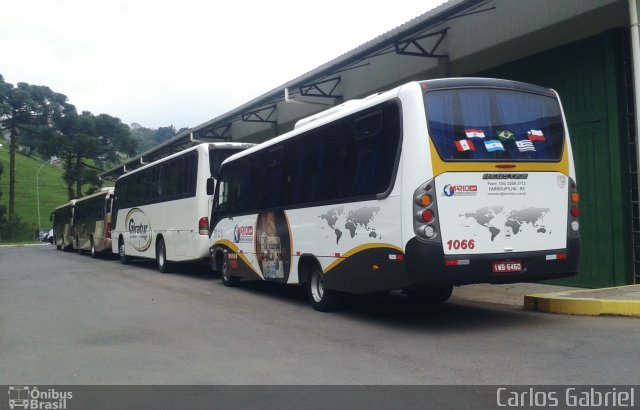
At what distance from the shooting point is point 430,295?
432 inches

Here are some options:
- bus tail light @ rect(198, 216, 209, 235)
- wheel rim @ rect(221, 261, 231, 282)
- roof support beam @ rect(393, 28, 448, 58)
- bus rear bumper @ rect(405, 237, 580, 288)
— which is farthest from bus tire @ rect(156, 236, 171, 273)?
bus rear bumper @ rect(405, 237, 580, 288)

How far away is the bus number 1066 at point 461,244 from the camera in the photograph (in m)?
7.94

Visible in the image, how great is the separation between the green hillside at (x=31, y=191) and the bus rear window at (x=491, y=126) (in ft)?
213

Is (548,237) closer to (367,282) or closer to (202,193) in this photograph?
(367,282)

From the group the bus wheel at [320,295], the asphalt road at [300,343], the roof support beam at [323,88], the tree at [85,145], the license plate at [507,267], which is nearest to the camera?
the asphalt road at [300,343]

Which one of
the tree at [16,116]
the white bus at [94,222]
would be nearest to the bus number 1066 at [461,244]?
the white bus at [94,222]

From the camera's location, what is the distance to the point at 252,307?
11562mm

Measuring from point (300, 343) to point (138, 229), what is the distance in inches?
605

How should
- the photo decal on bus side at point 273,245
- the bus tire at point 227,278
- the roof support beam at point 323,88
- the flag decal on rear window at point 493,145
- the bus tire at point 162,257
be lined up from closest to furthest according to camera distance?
the flag decal on rear window at point 493,145 → the photo decal on bus side at point 273,245 → the bus tire at point 227,278 → the roof support beam at point 323,88 → the bus tire at point 162,257

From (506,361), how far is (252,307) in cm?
584

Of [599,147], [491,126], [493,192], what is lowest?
[493,192]

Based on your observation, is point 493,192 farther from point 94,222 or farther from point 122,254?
point 94,222

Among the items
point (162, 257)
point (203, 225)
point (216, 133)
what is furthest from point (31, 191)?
point (203, 225)
